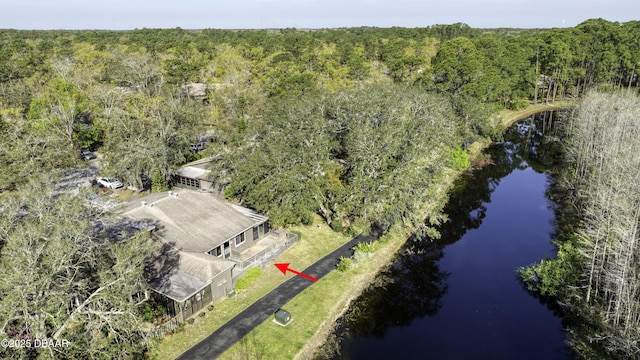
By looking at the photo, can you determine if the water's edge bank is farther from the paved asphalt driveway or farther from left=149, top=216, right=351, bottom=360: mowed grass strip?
left=149, top=216, right=351, bottom=360: mowed grass strip

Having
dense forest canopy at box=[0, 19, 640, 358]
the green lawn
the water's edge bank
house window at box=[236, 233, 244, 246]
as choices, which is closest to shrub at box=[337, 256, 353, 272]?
the water's edge bank

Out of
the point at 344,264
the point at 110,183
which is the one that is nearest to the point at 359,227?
the point at 344,264

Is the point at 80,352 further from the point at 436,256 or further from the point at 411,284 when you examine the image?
the point at 436,256

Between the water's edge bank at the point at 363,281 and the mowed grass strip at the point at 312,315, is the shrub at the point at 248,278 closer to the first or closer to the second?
the mowed grass strip at the point at 312,315

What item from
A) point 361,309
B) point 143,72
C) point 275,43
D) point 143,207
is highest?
point 275,43

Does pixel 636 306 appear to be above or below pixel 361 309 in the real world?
above

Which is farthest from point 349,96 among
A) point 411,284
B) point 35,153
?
point 35,153
